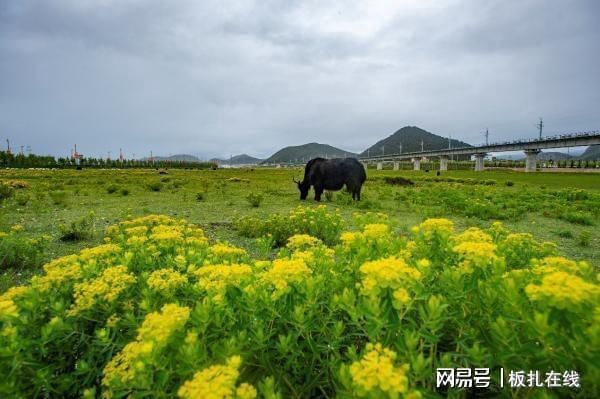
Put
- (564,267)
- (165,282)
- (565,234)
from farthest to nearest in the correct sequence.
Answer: (565,234), (165,282), (564,267)

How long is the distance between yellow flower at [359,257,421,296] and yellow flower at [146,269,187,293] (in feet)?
4.89

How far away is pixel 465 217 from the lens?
482 inches

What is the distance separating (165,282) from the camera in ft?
8.31

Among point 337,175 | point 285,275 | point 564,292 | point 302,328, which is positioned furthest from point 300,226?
point 337,175

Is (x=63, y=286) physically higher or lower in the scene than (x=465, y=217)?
higher

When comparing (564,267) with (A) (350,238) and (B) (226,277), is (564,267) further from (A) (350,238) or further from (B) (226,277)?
(B) (226,277)

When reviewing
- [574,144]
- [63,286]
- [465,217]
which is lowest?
[465,217]

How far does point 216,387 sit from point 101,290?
1.43 metres

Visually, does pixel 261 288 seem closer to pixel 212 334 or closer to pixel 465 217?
pixel 212 334

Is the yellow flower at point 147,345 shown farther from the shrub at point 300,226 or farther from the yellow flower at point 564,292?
the shrub at point 300,226

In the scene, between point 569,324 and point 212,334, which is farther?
point 212,334

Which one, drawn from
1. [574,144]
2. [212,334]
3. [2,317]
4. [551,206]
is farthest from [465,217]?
[574,144]

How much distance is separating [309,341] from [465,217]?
39.3 feet

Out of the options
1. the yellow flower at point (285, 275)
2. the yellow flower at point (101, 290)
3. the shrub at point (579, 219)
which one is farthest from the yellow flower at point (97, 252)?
the shrub at point (579, 219)
